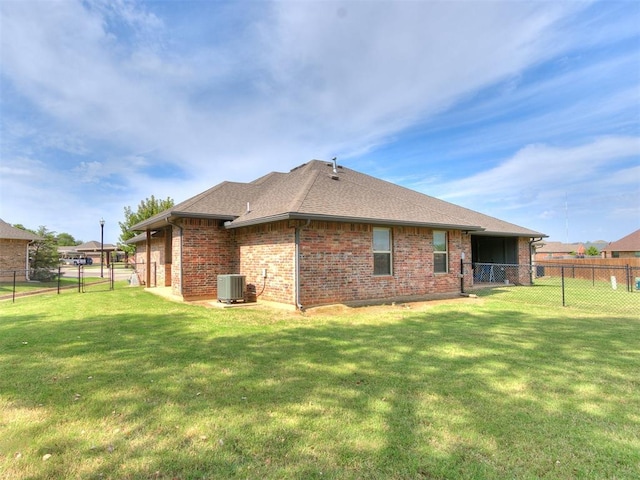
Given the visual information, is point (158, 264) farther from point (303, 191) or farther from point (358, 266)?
point (358, 266)

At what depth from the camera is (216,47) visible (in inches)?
432

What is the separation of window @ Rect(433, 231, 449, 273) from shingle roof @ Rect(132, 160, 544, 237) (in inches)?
27.0

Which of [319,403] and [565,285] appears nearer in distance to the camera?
[319,403]

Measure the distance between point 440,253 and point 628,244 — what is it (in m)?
28.7

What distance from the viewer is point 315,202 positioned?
1012 centimetres

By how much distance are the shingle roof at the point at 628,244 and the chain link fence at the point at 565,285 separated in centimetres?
1129

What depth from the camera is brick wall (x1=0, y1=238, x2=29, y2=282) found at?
2056 centimetres

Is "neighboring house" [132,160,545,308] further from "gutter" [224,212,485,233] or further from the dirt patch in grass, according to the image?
the dirt patch in grass

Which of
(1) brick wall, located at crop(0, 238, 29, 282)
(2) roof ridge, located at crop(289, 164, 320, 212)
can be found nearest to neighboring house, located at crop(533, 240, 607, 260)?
(2) roof ridge, located at crop(289, 164, 320, 212)

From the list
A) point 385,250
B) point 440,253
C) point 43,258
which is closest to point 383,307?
point 385,250

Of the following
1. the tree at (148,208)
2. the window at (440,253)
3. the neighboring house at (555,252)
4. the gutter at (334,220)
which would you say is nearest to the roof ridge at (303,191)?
the gutter at (334,220)

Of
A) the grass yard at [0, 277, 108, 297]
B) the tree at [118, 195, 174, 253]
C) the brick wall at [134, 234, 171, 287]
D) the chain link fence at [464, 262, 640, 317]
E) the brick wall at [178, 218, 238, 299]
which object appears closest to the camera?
the chain link fence at [464, 262, 640, 317]

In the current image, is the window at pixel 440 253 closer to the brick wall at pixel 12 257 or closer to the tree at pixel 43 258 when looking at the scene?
the brick wall at pixel 12 257

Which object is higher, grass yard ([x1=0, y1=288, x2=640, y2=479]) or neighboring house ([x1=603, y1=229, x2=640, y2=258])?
neighboring house ([x1=603, y1=229, x2=640, y2=258])
